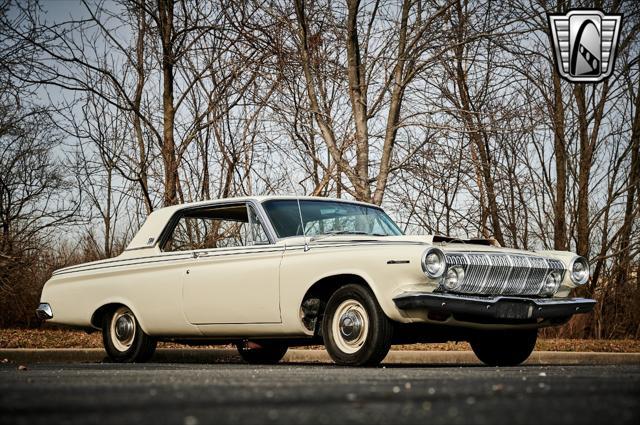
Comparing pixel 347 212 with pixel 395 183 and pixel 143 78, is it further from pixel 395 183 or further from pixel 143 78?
pixel 143 78

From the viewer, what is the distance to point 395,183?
13648 mm

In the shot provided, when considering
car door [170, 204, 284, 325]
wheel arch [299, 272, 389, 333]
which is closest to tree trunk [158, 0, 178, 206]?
car door [170, 204, 284, 325]

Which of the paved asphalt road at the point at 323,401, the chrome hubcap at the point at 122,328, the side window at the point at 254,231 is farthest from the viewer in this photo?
the chrome hubcap at the point at 122,328

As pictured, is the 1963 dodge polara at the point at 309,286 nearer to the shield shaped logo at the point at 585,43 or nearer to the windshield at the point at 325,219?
the windshield at the point at 325,219

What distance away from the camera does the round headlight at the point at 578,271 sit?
8133mm

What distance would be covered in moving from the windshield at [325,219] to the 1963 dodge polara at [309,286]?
2 cm

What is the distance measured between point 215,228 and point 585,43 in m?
7.74

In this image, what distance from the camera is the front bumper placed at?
686 centimetres

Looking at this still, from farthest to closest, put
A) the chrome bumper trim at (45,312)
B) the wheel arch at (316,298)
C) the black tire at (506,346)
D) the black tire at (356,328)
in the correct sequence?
the chrome bumper trim at (45,312) → the black tire at (506,346) → the wheel arch at (316,298) → the black tire at (356,328)

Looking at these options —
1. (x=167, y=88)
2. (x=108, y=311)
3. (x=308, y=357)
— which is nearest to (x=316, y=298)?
(x=108, y=311)

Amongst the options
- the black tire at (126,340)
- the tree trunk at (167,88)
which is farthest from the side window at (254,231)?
the tree trunk at (167,88)

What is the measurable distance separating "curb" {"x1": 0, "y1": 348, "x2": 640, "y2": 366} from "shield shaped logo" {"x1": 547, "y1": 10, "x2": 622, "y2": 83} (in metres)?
5.91

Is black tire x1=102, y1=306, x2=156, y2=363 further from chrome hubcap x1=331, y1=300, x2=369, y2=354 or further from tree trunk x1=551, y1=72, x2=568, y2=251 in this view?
tree trunk x1=551, y1=72, x2=568, y2=251

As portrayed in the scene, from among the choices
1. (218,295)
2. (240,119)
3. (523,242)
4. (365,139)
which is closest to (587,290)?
(523,242)
